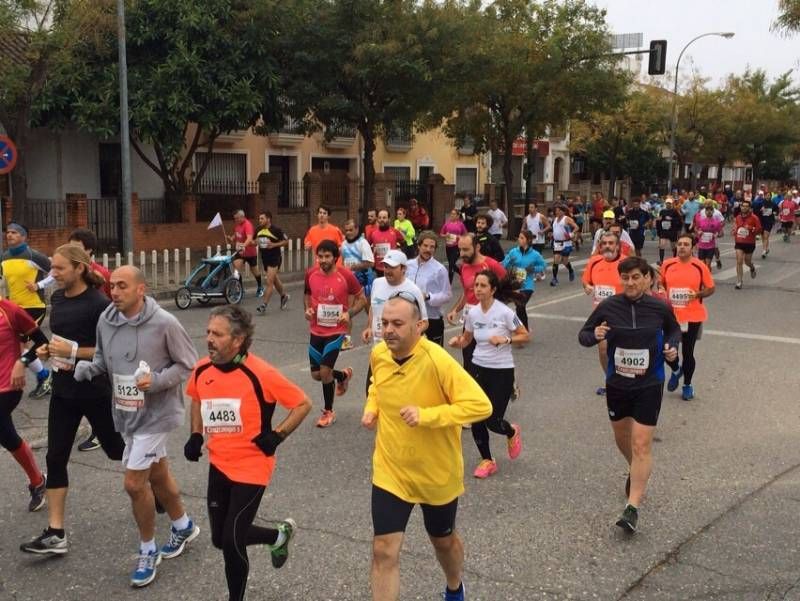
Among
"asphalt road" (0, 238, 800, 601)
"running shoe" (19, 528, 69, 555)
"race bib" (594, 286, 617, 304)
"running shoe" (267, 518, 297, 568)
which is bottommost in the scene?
"asphalt road" (0, 238, 800, 601)

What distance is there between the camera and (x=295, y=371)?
982 cm

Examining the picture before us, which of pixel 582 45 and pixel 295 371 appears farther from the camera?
pixel 582 45

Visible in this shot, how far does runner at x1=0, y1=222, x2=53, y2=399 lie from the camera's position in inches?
336

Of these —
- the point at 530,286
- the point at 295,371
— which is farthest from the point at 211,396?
the point at 530,286

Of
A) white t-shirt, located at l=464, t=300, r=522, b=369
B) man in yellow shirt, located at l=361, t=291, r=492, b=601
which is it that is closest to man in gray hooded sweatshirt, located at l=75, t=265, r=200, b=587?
man in yellow shirt, located at l=361, t=291, r=492, b=601

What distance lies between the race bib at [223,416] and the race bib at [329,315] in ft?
11.1

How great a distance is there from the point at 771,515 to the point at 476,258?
3429 mm

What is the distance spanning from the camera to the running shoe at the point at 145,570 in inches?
179

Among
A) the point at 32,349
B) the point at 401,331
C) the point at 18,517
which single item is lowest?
the point at 18,517

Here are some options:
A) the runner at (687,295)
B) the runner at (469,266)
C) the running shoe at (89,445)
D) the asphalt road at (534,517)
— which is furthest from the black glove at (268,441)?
the runner at (687,295)

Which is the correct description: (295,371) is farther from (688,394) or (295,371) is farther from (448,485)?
(448,485)

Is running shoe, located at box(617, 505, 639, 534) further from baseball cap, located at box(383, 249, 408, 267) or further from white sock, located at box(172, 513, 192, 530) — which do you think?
baseball cap, located at box(383, 249, 408, 267)

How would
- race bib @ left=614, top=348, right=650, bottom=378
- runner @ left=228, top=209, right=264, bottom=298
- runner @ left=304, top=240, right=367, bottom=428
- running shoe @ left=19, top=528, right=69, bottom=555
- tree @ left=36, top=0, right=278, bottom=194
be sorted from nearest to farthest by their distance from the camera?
1. running shoe @ left=19, top=528, right=69, bottom=555
2. race bib @ left=614, top=348, right=650, bottom=378
3. runner @ left=304, top=240, right=367, bottom=428
4. runner @ left=228, top=209, right=264, bottom=298
5. tree @ left=36, top=0, right=278, bottom=194

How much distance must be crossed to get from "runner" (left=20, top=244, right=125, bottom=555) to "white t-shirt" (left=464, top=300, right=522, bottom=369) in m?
2.66
